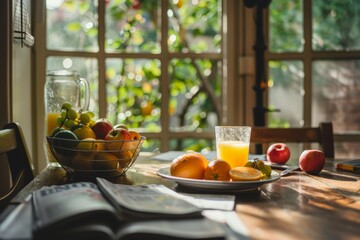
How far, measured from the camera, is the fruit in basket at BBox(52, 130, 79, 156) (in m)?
1.06

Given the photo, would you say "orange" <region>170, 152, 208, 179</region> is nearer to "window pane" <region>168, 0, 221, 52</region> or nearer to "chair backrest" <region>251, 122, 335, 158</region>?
"chair backrest" <region>251, 122, 335, 158</region>

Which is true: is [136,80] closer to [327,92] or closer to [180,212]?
[327,92]

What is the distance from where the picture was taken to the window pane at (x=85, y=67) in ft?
7.16

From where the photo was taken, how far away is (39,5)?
1.91 metres

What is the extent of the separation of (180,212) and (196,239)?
10 centimetres

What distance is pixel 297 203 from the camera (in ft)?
2.77

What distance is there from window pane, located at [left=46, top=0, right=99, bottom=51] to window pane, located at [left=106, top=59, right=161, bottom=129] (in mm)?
171

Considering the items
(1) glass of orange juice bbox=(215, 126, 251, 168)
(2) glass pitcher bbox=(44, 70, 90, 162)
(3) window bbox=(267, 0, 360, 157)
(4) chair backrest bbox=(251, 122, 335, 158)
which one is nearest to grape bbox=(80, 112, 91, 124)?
(2) glass pitcher bbox=(44, 70, 90, 162)

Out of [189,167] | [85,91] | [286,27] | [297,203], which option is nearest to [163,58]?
[286,27]

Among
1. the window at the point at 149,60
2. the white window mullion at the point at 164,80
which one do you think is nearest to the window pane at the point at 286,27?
the window at the point at 149,60

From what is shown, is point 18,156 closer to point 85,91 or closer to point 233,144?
point 85,91

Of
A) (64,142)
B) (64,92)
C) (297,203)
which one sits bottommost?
(297,203)

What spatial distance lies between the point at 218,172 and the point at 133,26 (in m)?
→ 1.54

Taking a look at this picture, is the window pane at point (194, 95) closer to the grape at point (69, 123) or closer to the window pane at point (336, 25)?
the window pane at point (336, 25)
